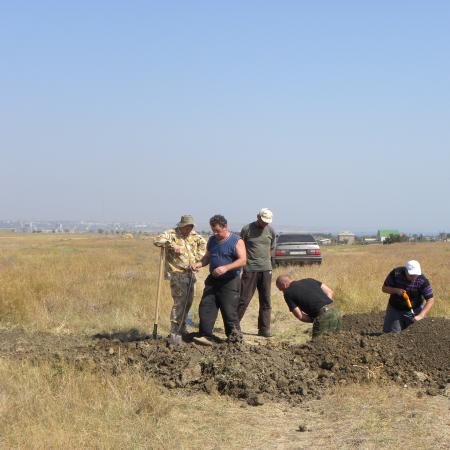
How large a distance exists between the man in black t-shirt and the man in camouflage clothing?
1.19 metres

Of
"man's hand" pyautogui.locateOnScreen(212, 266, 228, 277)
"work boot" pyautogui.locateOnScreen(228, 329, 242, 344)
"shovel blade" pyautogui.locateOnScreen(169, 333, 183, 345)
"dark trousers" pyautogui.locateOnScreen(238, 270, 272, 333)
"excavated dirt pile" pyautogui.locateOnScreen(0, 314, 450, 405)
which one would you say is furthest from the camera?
"dark trousers" pyautogui.locateOnScreen(238, 270, 272, 333)

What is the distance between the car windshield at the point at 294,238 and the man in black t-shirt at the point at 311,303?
46.8ft

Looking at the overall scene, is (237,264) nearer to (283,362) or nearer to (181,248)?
(181,248)

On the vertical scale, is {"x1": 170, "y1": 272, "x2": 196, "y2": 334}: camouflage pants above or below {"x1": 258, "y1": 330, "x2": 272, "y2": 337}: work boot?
above

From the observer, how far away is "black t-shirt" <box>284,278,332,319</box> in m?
8.48

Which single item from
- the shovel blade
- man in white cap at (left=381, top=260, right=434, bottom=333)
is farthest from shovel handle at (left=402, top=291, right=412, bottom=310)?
the shovel blade

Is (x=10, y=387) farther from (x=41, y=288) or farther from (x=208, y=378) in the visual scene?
(x=41, y=288)

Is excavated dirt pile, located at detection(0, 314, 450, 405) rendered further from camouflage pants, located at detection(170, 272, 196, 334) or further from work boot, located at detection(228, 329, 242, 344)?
camouflage pants, located at detection(170, 272, 196, 334)

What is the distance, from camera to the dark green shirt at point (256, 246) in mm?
9844

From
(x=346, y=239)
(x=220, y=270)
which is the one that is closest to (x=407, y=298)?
(x=220, y=270)

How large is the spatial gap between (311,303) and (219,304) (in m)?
1.14

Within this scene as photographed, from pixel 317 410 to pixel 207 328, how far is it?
7.88ft

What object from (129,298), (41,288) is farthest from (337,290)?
(41,288)

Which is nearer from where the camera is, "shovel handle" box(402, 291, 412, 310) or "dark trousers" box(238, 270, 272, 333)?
"shovel handle" box(402, 291, 412, 310)
